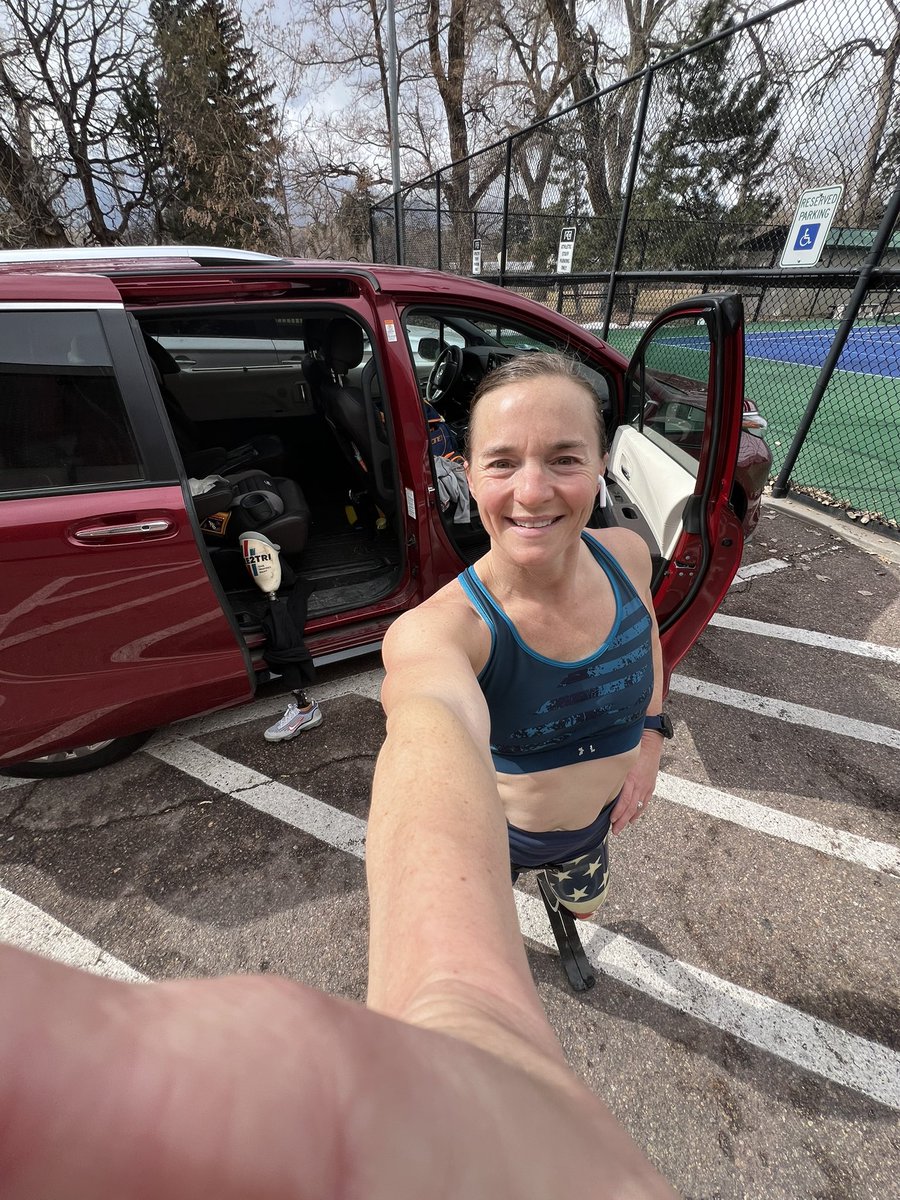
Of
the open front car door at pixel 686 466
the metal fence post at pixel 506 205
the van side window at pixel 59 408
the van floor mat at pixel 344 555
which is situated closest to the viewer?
the van side window at pixel 59 408

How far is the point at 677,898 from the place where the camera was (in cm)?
192

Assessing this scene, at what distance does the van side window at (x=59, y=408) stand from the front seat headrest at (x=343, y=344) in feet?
5.54

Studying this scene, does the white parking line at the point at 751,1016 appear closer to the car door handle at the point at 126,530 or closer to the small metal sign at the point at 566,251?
the car door handle at the point at 126,530

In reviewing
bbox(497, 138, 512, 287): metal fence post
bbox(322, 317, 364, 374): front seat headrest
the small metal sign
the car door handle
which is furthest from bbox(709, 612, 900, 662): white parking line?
bbox(497, 138, 512, 287): metal fence post

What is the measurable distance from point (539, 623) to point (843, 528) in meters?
4.67

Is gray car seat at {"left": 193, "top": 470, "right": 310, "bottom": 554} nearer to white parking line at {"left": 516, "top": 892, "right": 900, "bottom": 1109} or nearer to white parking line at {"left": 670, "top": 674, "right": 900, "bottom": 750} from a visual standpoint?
white parking line at {"left": 516, "top": 892, "right": 900, "bottom": 1109}

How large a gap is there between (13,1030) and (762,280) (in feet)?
20.5

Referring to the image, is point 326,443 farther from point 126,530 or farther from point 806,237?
point 806,237

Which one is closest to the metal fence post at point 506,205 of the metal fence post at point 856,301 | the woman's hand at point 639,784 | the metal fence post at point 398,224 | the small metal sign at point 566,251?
the small metal sign at point 566,251

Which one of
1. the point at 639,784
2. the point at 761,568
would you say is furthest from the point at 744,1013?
the point at 761,568

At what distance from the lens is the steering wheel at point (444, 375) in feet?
12.9

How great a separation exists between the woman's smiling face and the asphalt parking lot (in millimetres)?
1445

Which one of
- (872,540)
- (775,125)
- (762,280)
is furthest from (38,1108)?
(775,125)

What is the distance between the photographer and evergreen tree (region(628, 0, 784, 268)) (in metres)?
5.25
